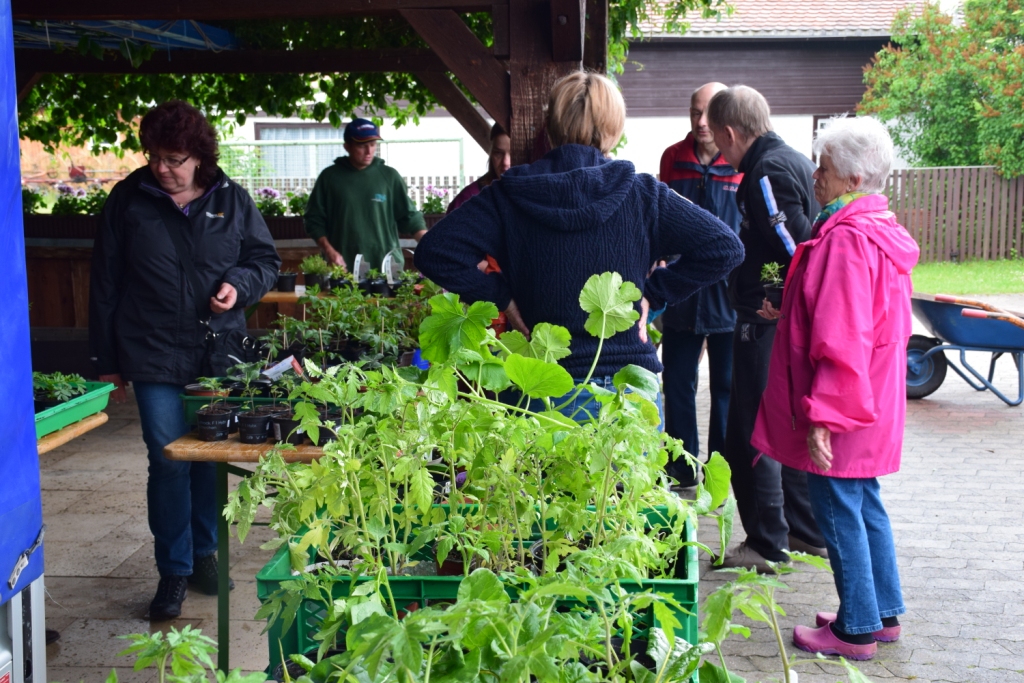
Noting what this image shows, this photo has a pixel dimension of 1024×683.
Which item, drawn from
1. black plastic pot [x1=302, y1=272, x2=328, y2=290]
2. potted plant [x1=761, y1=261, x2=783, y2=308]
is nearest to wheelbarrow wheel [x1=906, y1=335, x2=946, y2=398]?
potted plant [x1=761, y1=261, x2=783, y2=308]

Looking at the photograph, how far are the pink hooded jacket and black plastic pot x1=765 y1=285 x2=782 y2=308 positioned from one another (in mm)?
539

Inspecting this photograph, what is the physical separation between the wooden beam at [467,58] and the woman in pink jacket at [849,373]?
46.7 inches

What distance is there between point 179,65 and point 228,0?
4.00 metres

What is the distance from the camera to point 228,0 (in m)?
4.14

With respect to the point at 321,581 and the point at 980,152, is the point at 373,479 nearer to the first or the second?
the point at 321,581

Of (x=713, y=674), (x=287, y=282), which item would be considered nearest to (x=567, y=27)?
(x=713, y=674)

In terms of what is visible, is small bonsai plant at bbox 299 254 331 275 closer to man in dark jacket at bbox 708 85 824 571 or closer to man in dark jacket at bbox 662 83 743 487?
man in dark jacket at bbox 662 83 743 487

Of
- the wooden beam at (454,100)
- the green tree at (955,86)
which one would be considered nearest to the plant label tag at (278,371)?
the wooden beam at (454,100)

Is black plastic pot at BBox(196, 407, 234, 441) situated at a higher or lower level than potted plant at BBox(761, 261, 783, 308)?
lower

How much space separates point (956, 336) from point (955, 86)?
1372cm

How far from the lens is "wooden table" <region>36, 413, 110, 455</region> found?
2.96 m

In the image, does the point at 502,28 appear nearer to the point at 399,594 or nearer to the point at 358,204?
the point at 399,594

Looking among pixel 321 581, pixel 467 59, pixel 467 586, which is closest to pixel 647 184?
pixel 467 59

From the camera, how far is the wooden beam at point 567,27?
3.44 m
